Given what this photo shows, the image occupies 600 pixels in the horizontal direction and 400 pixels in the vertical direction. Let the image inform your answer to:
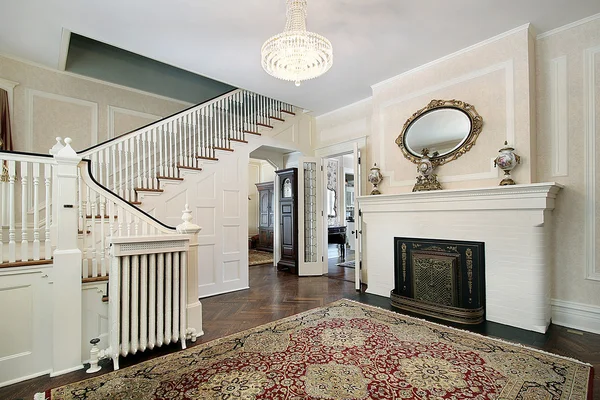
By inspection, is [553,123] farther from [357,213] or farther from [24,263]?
[24,263]

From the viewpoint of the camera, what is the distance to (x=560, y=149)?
9.94 ft

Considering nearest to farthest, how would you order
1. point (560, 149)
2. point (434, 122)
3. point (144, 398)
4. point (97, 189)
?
point (144, 398) → point (97, 189) → point (560, 149) → point (434, 122)

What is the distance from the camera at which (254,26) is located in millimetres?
3031

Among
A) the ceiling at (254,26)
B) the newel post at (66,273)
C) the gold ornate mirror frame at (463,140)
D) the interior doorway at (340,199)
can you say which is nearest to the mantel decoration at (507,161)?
the gold ornate mirror frame at (463,140)

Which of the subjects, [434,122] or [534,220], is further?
[434,122]

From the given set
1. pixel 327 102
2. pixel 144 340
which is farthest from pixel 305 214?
pixel 144 340

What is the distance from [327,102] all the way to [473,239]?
328 cm

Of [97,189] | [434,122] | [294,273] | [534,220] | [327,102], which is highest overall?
[327,102]

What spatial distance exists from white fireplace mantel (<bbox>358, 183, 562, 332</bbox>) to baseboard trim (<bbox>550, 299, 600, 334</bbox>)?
0.19m

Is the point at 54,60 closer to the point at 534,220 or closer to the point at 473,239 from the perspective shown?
the point at 473,239

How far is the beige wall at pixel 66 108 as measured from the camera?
387 cm

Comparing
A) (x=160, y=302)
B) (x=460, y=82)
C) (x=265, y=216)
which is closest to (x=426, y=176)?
(x=460, y=82)

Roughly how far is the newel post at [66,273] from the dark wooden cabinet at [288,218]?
12.8 ft

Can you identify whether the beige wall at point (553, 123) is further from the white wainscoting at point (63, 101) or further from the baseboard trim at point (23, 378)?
the white wainscoting at point (63, 101)
